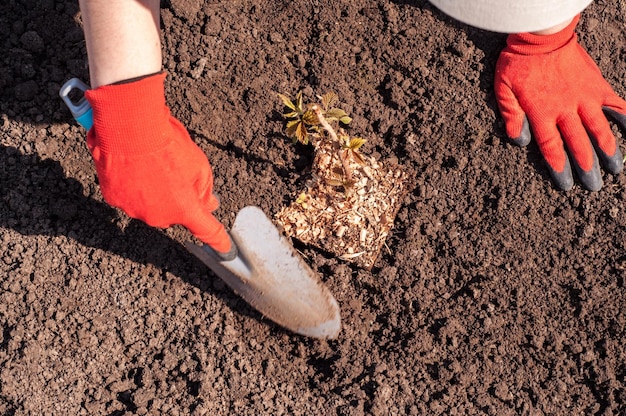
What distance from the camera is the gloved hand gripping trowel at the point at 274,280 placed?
6.56ft

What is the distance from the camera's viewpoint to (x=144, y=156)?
166 cm

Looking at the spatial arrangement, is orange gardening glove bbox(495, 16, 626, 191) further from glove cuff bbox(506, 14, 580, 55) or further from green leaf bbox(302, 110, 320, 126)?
green leaf bbox(302, 110, 320, 126)

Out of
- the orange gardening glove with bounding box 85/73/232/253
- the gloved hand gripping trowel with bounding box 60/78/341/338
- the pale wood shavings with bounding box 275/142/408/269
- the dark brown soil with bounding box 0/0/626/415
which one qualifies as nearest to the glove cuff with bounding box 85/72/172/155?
the orange gardening glove with bounding box 85/73/232/253

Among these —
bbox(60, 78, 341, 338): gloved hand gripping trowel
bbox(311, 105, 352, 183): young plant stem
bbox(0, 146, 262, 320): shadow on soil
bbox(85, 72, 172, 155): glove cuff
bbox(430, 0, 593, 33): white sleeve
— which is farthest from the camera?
bbox(0, 146, 262, 320): shadow on soil

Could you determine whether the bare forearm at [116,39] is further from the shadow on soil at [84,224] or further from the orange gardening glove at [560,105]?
the orange gardening glove at [560,105]

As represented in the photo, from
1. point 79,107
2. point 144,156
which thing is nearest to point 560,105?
point 144,156

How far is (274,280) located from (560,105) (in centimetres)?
119

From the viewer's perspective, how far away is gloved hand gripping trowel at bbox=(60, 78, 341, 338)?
6.56 ft

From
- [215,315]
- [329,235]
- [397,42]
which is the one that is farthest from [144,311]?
[397,42]

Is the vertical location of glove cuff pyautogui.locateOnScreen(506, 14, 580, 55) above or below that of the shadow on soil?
above

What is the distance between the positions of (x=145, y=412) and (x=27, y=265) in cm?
65

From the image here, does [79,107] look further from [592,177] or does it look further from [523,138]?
[592,177]

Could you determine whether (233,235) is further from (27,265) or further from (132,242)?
(27,265)

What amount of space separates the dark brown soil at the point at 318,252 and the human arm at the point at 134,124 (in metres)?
0.46
